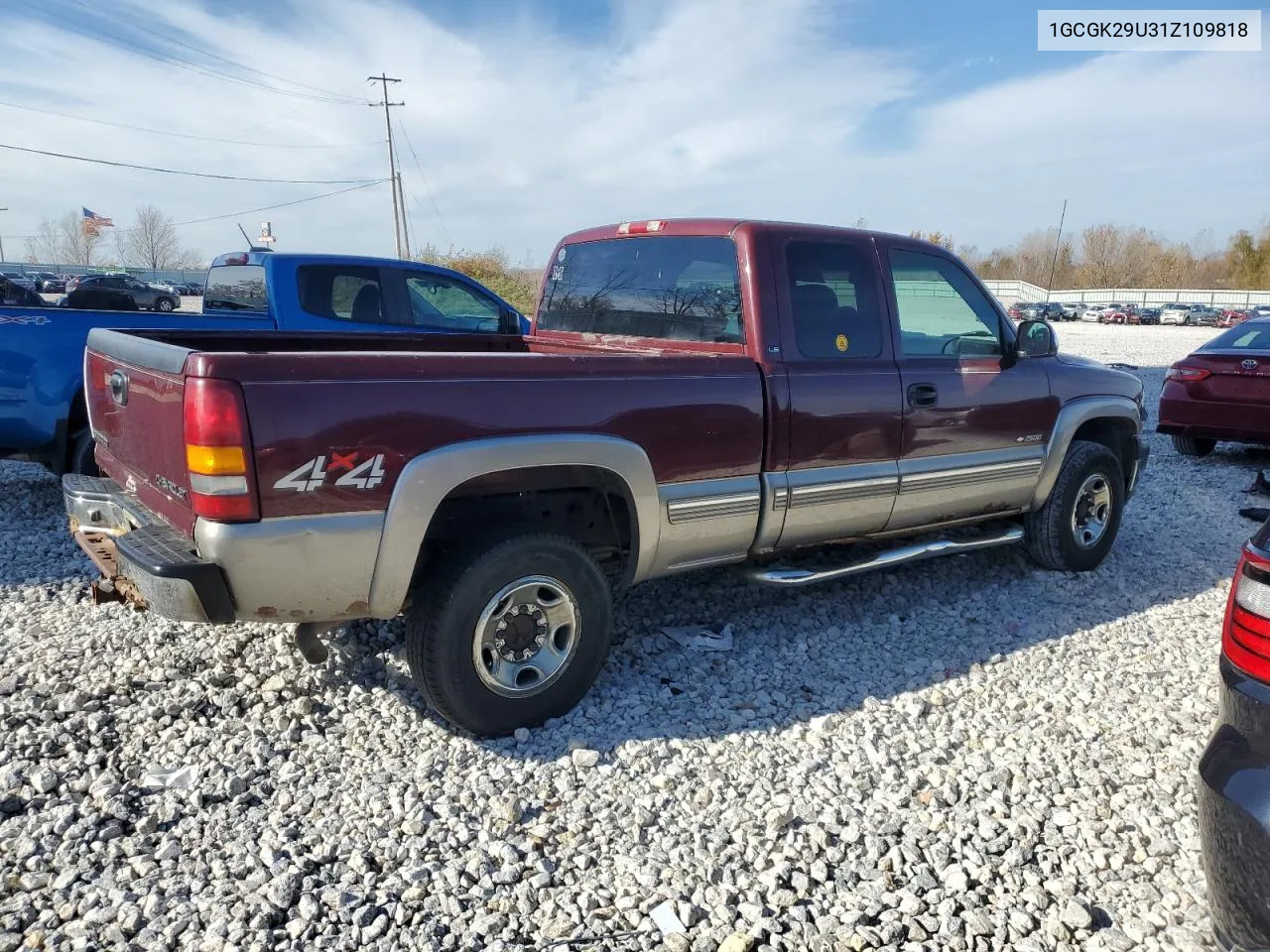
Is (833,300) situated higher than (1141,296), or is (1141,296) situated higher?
(1141,296)

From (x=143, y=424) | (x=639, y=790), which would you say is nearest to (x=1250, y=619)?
(x=639, y=790)

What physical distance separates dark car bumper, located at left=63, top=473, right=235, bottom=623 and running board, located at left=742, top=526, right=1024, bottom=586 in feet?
7.25

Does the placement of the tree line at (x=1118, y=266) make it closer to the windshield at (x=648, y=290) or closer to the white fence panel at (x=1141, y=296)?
the white fence panel at (x=1141, y=296)

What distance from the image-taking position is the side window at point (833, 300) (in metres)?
4.00

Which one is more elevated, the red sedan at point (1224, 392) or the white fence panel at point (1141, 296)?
the white fence panel at point (1141, 296)

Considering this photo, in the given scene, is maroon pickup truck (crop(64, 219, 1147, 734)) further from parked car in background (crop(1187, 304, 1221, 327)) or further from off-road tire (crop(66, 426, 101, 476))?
parked car in background (crop(1187, 304, 1221, 327))

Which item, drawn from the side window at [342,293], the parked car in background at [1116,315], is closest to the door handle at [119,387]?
the side window at [342,293]

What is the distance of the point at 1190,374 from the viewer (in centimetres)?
857

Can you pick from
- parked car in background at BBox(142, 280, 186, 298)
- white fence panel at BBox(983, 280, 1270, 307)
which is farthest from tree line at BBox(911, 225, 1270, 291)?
parked car in background at BBox(142, 280, 186, 298)

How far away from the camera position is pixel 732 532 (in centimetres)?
379

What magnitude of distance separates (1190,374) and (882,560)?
6094mm

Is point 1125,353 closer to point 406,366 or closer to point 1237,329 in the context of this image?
point 1237,329

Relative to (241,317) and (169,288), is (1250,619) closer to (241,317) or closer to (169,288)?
(241,317)

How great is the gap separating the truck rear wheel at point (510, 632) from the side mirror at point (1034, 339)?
2.73 metres
